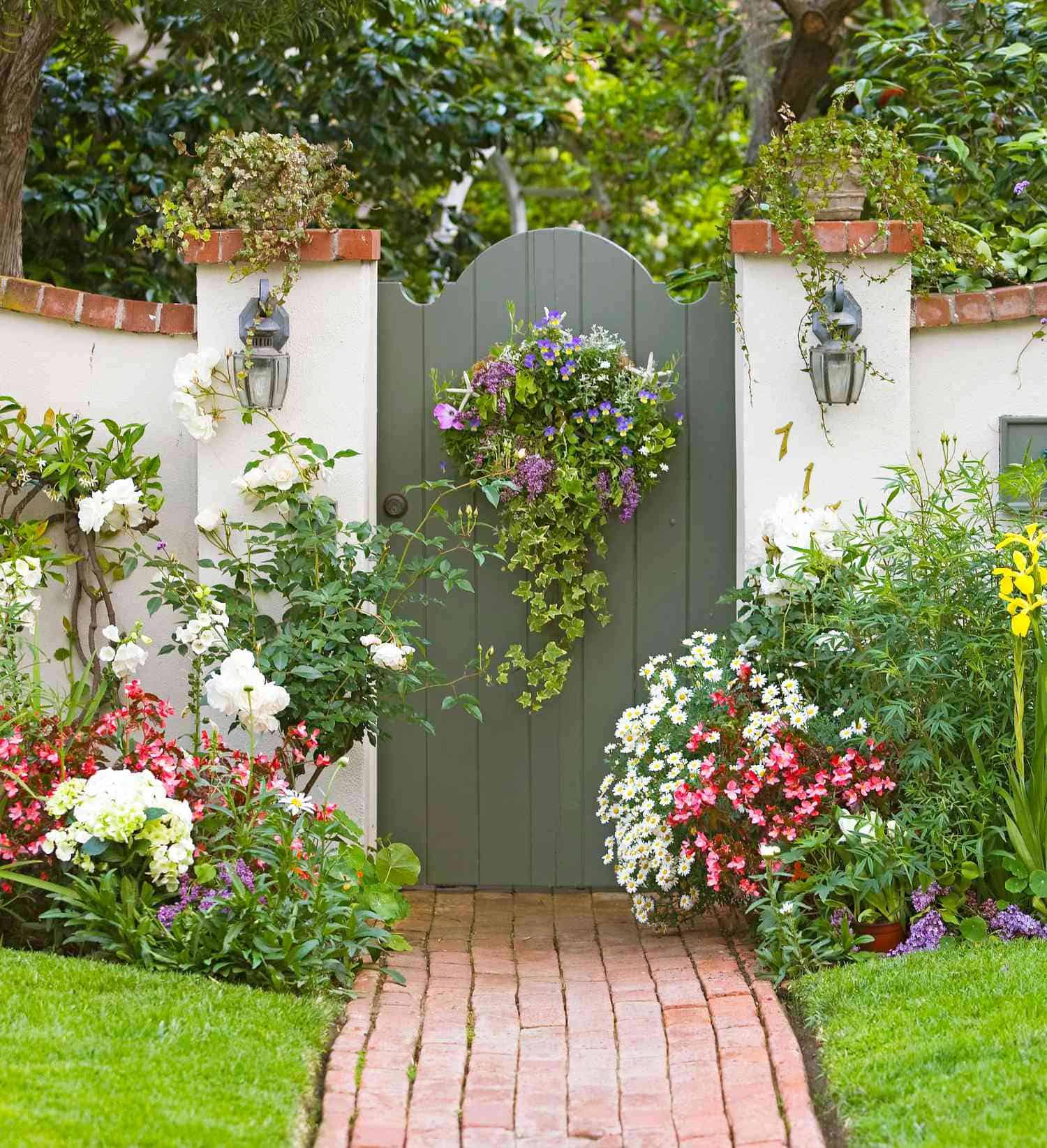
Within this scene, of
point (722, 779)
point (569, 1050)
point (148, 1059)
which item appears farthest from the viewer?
point (722, 779)

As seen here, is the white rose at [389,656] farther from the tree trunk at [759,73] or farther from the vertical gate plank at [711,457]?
the tree trunk at [759,73]

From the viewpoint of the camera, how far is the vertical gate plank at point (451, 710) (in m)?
4.80

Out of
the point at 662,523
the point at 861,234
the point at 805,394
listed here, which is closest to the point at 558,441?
the point at 662,523

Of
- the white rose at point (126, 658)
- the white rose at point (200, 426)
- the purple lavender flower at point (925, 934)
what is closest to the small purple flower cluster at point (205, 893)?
the white rose at point (126, 658)

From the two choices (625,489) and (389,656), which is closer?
(389,656)

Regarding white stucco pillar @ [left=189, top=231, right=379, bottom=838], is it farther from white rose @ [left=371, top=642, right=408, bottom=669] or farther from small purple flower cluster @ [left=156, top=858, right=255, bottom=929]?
small purple flower cluster @ [left=156, top=858, right=255, bottom=929]

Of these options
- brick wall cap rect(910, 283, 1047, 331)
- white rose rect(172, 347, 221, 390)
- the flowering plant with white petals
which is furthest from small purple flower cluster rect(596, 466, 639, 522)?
the flowering plant with white petals

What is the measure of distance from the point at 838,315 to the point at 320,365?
1.62m

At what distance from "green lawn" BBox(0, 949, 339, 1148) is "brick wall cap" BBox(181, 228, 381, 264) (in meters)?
2.20

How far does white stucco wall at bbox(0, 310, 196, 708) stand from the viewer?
183 inches

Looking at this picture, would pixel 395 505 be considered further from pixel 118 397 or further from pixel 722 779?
pixel 722 779

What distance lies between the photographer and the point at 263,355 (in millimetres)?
4418

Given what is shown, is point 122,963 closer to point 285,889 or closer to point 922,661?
point 285,889

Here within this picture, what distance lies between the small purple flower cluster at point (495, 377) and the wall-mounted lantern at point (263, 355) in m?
0.60
